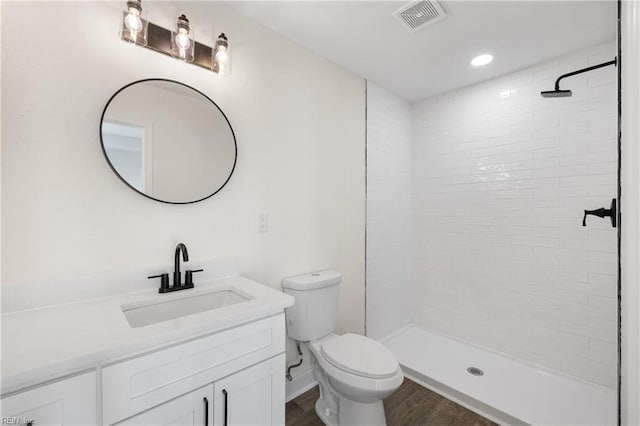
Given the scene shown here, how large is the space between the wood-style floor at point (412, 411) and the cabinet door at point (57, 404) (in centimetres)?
126

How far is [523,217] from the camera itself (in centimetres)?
228

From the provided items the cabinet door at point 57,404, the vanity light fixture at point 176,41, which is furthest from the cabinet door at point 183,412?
the vanity light fixture at point 176,41

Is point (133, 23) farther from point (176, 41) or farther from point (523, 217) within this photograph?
point (523, 217)

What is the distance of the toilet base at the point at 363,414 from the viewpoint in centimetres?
151

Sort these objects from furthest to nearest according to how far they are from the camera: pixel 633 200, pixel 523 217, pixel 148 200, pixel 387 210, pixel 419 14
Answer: pixel 387 210
pixel 523 217
pixel 419 14
pixel 148 200
pixel 633 200

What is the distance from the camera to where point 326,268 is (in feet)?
7.06

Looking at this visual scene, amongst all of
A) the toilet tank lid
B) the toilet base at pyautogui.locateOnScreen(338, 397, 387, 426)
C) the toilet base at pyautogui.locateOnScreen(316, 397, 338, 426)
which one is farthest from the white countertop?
the toilet base at pyautogui.locateOnScreen(316, 397, 338, 426)

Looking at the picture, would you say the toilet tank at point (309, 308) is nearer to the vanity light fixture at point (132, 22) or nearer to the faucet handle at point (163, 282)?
the faucet handle at point (163, 282)

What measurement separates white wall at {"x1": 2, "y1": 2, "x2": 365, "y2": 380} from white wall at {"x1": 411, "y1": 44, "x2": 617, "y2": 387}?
1.00 meters

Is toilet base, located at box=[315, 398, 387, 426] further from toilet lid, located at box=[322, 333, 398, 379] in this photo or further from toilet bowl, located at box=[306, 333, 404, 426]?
toilet lid, located at box=[322, 333, 398, 379]

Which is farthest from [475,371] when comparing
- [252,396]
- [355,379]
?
[252,396]

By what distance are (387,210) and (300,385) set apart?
1628 mm

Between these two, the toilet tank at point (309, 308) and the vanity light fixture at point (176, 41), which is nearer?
the vanity light fixture at point (176, 41)

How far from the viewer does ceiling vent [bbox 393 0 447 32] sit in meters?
1.58
